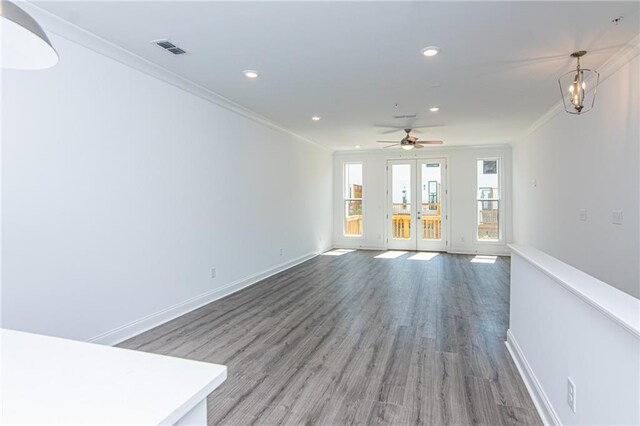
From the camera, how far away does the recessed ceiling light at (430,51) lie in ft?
10.1

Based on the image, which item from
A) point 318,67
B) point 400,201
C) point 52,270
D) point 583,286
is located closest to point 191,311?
point 52,270

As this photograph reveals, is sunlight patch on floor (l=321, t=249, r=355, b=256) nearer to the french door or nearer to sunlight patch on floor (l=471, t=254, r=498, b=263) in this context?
the french door

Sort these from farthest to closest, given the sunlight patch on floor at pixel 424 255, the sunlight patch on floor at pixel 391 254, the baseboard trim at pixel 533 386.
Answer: the sunlight patch on floor at pixel 391 254
the sunlight patch on floor at pixel 424 255
the baseboard trim at pixel 533 386

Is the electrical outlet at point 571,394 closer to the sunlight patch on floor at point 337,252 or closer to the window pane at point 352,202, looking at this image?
the sunlight patch on floor at point 337,252

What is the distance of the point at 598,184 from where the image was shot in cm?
360

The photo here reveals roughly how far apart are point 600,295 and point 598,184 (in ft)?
9.08

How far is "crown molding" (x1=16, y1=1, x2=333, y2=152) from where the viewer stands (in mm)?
2541

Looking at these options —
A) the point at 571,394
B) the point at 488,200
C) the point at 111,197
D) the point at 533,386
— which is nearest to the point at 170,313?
the point at 111,197

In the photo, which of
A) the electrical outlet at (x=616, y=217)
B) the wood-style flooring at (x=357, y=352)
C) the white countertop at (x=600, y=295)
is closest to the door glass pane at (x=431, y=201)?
the wood-style flooring at (x=357, y=352)

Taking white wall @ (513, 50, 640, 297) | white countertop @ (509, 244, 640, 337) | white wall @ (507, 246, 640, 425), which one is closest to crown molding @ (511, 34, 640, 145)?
white wall @ (513, 50, 640, 297)

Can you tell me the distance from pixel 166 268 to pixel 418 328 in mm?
2688

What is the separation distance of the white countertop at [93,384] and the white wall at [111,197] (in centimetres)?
193

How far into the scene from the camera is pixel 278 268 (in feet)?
20.4

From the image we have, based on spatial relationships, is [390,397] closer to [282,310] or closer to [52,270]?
[282,310]
